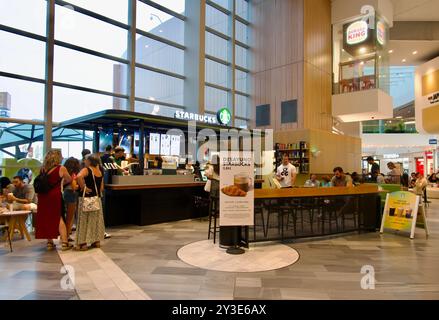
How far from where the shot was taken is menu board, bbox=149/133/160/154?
27.9 feet

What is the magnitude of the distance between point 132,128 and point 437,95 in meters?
12.1

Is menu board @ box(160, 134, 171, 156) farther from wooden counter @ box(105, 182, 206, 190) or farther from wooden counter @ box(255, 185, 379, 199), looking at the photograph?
wooden counter @ box(255, 185, 379, 199)

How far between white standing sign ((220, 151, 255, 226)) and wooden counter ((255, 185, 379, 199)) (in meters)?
0.37

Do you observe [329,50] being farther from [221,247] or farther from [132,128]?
[221,247]

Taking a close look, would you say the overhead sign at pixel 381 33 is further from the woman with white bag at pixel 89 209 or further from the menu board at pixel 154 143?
the woman with white bag at pixel 89 209

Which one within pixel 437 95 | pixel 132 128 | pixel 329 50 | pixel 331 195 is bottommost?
pixel 331 195

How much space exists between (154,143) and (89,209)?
4.51 metres

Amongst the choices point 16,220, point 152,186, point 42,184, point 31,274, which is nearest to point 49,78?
point 152,186

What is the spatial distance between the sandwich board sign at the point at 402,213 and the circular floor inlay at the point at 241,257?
2.31m

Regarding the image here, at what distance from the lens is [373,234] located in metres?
5.48

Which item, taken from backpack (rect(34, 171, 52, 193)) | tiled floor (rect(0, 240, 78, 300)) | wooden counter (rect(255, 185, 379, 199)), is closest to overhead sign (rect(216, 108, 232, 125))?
wooden counter (rect(255, 185, 379, 199))

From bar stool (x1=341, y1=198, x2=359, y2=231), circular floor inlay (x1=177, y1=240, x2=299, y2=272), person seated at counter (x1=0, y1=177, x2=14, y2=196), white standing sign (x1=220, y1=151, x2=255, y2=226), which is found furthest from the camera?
person seated at counter (x1=0, y1=177, x2=14, y2=196)

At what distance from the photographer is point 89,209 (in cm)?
423
